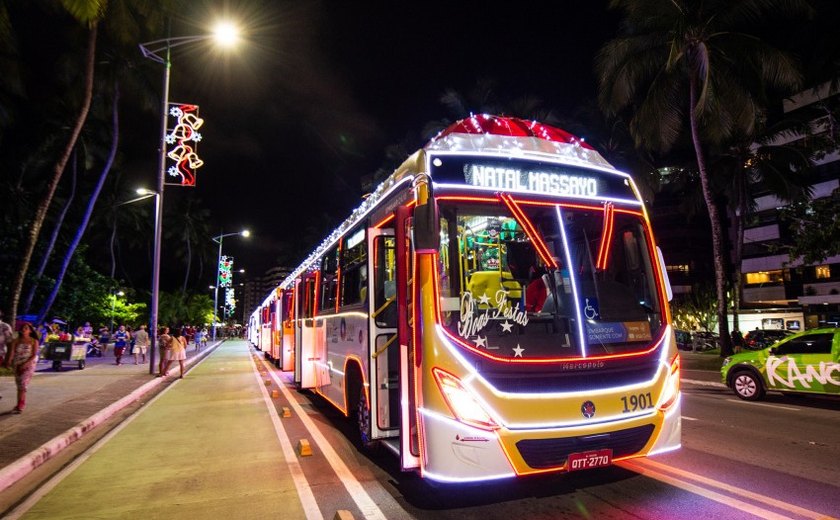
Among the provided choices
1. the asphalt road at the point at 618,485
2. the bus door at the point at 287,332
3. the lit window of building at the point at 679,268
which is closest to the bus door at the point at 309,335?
the asphalt road at the point at 618,485

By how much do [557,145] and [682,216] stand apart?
75.6 metres

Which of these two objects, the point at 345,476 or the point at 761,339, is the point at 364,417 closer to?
the point at 345,476

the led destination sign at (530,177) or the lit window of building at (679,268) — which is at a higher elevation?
the lit window of building at (679,268)

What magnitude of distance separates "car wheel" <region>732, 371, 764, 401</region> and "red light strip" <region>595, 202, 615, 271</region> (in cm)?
847

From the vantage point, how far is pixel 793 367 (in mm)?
10609

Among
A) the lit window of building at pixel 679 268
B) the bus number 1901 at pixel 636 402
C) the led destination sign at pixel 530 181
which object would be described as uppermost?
the lit window of building at pixel 679 268

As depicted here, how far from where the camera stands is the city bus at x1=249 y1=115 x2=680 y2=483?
432 cm

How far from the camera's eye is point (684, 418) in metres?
9.04

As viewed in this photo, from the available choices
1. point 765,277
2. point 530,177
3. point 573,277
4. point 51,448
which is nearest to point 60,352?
point 51,448

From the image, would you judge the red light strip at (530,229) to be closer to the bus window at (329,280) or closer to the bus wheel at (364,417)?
the bus wheel at (364,417)

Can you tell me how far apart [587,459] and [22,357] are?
34.4 feet

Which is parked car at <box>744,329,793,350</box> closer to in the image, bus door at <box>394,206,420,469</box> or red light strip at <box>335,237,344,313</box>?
red light strip at <box>335,237,344,313</box>

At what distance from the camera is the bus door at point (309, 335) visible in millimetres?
10508

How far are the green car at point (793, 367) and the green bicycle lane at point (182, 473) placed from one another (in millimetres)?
10001
